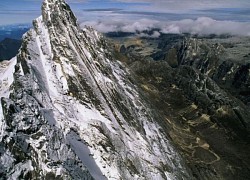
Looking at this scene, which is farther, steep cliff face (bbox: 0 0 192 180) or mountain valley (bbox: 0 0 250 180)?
mountain valley (bbox: 0 0 250 180)

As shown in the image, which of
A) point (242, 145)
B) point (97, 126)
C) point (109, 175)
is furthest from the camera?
point (242, 145)

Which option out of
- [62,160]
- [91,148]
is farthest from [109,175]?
[62,160]

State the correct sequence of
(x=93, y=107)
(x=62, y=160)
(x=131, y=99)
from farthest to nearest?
(x=131, y=99) → (x=93, y=107) → (x=62, y=160)

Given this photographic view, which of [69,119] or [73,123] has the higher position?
[69,119]

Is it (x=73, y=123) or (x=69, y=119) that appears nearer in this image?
(x=73, y=123)

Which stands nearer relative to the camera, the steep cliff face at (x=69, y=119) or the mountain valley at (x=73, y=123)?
the steep cliff face at (x=69, y=119)

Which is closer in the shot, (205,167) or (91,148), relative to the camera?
(91,148)

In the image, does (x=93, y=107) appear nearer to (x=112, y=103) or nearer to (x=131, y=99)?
(x=112, y=103)

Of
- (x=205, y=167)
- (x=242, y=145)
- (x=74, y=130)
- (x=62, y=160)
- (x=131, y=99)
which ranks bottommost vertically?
(x=242, y=145)
